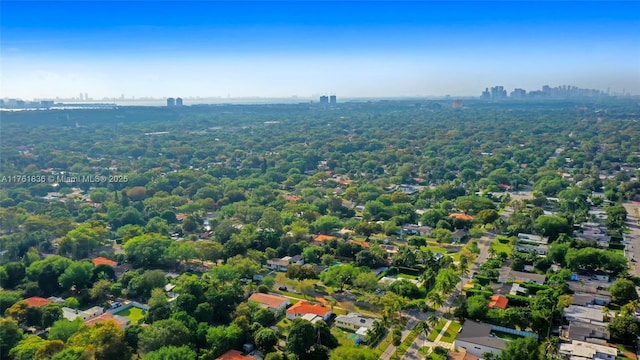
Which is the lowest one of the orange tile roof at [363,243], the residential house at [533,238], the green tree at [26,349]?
the residential house at [533,238]

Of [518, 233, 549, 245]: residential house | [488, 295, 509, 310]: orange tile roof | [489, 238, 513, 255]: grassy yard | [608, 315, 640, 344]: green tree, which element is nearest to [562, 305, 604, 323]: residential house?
[608, 315, 640, 344]: green tree

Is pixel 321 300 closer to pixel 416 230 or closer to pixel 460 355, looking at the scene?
pixel 460 355

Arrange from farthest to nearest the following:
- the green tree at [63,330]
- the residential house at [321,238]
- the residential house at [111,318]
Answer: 1. the residential house at [321,238]
2. the residential house at [111,318]
3. the green tree at [63,330]

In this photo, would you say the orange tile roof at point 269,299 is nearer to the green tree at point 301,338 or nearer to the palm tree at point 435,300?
the green tree at point 301,338

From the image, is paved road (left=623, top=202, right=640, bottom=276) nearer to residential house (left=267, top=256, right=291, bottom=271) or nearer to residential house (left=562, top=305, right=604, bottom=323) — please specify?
residential house (left=562, top=305, right=604, bottom=323)

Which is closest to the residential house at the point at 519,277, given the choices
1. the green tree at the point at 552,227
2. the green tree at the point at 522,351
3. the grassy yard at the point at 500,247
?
the grassy yard at the point at 500,247

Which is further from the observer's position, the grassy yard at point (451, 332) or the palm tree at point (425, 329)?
the grassy yard at point (451, 332)

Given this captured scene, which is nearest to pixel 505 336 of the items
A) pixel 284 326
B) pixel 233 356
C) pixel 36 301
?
pixel 284 326
